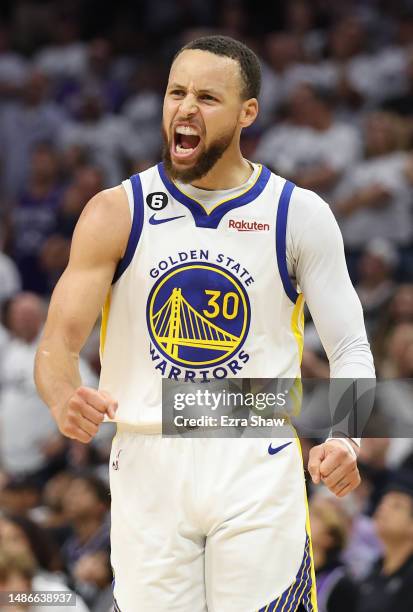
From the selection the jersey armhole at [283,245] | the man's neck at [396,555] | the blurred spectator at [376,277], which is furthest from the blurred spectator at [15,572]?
the blurred spectator at [376,277]

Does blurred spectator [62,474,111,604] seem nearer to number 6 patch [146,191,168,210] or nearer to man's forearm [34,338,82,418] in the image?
man's forearm [34,338,82,418]

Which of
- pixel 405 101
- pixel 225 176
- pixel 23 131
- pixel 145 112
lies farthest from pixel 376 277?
pixel 225 176

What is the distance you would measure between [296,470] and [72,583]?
3.39m

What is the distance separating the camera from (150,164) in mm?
11414

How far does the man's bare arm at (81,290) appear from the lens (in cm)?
403

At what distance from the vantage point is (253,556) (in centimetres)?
398

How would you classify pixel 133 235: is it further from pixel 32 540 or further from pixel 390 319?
pixel 390 319

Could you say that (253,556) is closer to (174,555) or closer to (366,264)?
(174,555)

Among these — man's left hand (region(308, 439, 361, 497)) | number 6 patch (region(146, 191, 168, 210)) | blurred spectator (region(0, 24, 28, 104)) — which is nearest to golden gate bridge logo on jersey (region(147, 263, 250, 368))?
number 6 patch (region(146, 191, 168, 210))

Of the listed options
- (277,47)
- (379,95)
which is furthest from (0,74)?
(379,95)

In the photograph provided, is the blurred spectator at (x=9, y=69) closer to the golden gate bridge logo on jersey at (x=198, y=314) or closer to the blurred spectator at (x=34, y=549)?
the blurred spectator at (x=34, y=549)

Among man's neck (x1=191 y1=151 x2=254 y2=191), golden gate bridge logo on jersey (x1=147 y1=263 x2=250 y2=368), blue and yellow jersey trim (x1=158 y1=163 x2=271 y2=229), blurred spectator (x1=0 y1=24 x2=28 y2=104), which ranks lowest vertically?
golden gate bridge logo on jersey (x1=147 y1=263 x2=250 y2=368)

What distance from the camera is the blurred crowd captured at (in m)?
7.11

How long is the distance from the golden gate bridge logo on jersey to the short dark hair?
67 cm
